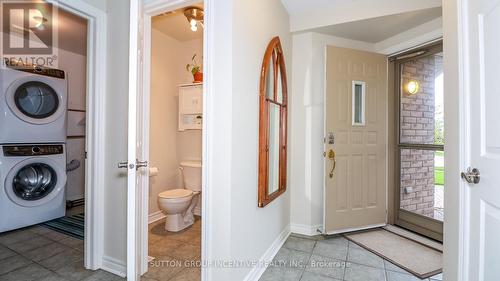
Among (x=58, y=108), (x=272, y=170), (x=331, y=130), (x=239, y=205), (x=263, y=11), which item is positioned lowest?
(x=239, y=205)

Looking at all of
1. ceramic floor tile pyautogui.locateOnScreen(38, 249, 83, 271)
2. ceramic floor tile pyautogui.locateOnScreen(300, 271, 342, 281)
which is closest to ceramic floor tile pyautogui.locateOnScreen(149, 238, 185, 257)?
ceramic floor tile pyautogui.locateOnScreen(38, 249, 83, 271)

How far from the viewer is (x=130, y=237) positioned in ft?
3.92

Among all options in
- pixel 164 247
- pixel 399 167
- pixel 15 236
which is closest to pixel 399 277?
pixel 399 167

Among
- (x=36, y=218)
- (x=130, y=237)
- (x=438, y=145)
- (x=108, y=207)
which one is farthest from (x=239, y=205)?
(x=36, y=218)

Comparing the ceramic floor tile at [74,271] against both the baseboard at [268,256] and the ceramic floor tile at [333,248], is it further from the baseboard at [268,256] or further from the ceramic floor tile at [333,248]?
the ceramic floor tile at [333,248]

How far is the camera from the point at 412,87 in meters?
2.67

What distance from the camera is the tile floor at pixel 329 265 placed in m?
1.73

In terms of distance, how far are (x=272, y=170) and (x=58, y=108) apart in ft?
9.59

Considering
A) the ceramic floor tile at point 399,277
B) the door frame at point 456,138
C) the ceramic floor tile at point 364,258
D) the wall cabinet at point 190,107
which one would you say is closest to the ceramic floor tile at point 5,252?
the wall cabinet at point 190,107

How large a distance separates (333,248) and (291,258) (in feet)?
1.59

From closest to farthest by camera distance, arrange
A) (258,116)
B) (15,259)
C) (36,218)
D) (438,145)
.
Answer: (258,116) < (15,259) < (438,145) < (36,218)

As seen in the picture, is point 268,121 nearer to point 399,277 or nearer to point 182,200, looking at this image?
point 182,200

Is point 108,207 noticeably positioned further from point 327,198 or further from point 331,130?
point 331,130

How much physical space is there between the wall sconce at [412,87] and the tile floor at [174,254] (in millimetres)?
2997
